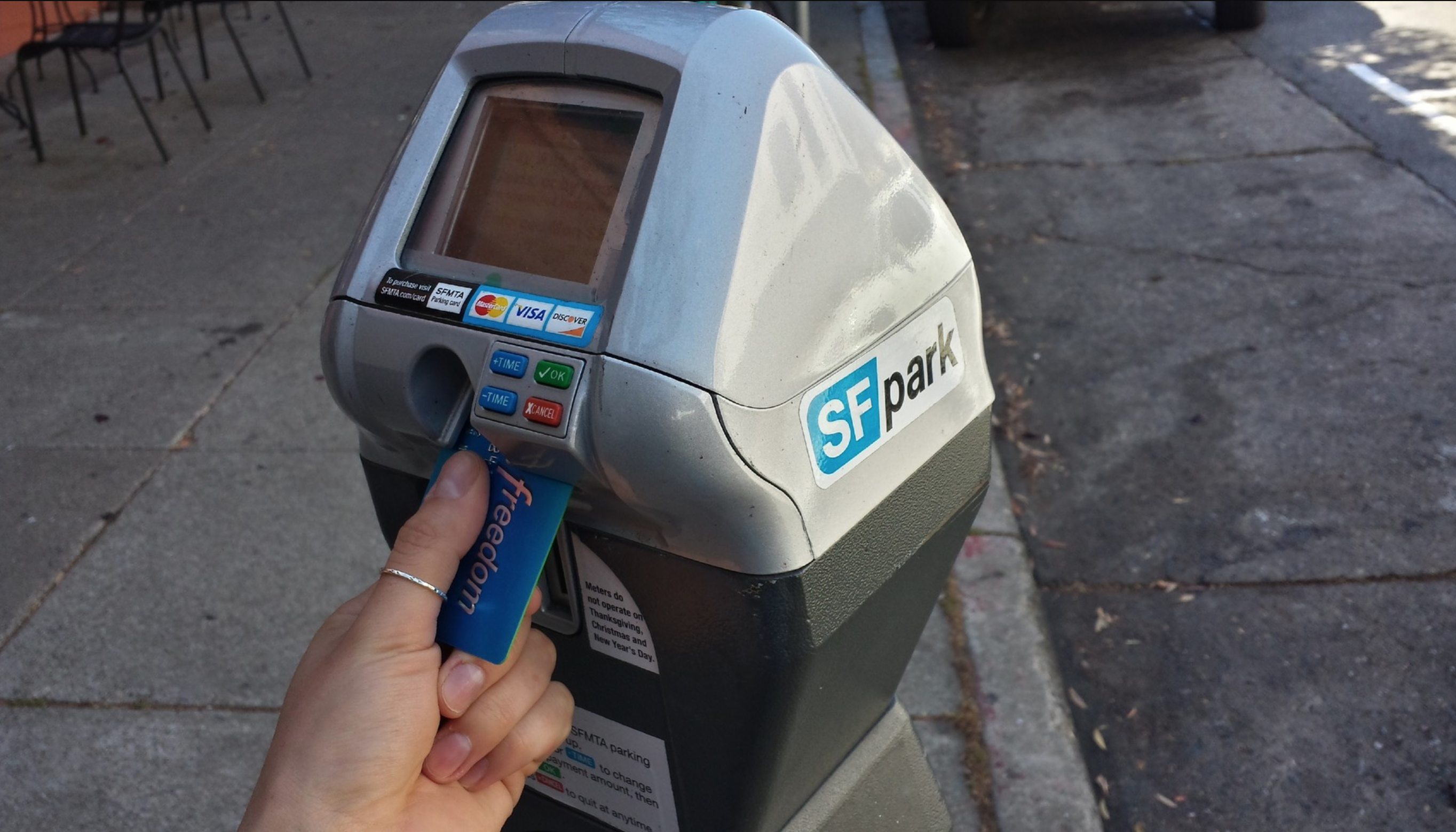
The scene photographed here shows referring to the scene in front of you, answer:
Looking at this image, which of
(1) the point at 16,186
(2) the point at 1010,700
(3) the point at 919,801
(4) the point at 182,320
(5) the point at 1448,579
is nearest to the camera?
(3) the point at 919,801

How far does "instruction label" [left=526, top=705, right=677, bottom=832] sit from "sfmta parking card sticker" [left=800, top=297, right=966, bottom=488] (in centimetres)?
41

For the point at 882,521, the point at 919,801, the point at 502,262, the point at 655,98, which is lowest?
the point at 919,801

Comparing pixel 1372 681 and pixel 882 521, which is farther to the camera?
pixel 1372 681

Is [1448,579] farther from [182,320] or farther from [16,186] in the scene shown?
[16,186]

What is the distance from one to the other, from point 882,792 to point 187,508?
8.13 feet

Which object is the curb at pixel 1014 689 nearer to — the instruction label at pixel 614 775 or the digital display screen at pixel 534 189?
the instruction label at pixel 614 775

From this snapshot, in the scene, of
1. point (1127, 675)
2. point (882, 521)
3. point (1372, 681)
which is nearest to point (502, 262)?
point (882, 521)

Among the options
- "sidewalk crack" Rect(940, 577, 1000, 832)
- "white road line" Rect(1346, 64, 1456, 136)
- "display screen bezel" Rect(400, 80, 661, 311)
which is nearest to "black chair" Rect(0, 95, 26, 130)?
"sidewalk crack" Rect(940, 577, 1000, 832)

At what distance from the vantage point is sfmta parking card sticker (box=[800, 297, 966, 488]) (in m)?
1.10

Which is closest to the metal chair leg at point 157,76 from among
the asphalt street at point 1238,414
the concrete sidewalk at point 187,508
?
the concrete sidewalk at point 187,508

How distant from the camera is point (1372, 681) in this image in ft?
8.68

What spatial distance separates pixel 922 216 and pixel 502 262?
0.42 meters

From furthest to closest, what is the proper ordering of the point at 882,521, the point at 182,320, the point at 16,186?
the point at 16,186, the point at 182,320, the point at 882,521

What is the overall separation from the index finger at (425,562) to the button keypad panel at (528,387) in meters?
0.09
